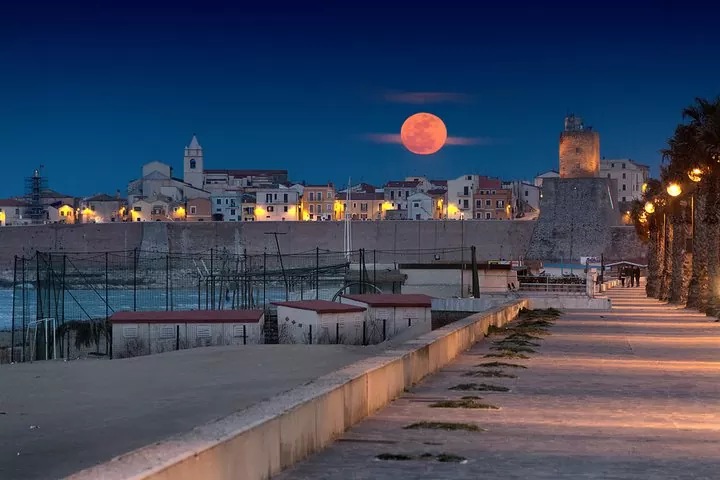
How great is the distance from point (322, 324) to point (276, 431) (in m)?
28.8

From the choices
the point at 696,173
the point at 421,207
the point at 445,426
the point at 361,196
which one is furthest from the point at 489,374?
the point at 361,196

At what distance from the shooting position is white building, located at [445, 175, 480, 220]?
144 meters

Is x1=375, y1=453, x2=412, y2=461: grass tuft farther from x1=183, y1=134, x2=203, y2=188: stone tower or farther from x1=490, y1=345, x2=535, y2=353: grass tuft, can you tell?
x1=183, y1=134, x2=203, y2=188: stone tower

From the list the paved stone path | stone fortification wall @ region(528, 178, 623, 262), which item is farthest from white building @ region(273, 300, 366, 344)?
stone fortification wall @ region(528, 178, 623, 262)

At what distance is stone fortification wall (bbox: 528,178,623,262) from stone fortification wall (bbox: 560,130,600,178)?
1.36 meters

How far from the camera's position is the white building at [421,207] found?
147000 millimetres

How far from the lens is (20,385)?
23.5 m

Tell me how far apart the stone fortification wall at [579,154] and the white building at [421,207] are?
32917 mm

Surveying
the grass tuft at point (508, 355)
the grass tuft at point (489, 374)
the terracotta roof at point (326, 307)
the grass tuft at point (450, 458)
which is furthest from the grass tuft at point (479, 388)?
the terracotta roof at point (326, 307)

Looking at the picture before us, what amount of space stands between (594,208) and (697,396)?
343 feet

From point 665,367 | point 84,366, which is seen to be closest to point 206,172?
point 84,366

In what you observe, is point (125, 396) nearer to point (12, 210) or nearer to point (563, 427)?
point (563, 427)

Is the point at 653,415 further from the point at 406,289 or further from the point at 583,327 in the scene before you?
the point at 406,289

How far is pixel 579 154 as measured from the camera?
374 feet
